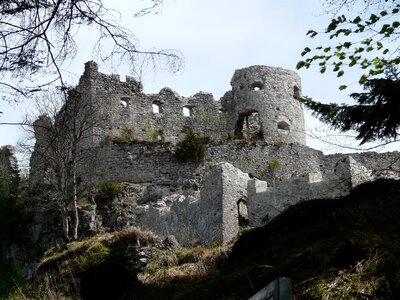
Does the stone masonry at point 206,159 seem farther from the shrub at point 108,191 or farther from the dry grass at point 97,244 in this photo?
the dry grass at point 97,244

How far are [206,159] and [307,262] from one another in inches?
742

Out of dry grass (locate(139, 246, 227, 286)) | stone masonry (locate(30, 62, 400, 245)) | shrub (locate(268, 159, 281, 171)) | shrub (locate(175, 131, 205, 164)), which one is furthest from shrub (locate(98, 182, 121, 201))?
dry grass (locate(139, 246, 227, 286))

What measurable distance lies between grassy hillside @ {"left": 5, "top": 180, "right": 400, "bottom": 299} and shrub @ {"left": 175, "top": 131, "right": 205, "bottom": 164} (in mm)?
12571

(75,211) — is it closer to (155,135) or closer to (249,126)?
(155,135)

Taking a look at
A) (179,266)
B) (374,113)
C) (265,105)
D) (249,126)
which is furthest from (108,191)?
(374,113)

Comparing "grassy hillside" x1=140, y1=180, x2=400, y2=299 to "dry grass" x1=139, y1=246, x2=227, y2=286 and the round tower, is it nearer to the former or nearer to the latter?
"dry grass" x1=139, y1=246, x2=227, y2=286

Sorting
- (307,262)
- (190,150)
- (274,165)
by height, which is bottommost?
(307,262)

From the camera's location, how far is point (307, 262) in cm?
806

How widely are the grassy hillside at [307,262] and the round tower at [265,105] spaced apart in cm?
1586

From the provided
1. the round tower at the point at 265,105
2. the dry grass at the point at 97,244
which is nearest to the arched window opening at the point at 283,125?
the round tower at the point at 265,105

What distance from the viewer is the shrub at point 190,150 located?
26.7 m

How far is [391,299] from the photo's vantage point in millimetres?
6707

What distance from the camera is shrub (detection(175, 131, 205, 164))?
26.7 m

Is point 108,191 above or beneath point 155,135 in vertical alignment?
beneath
